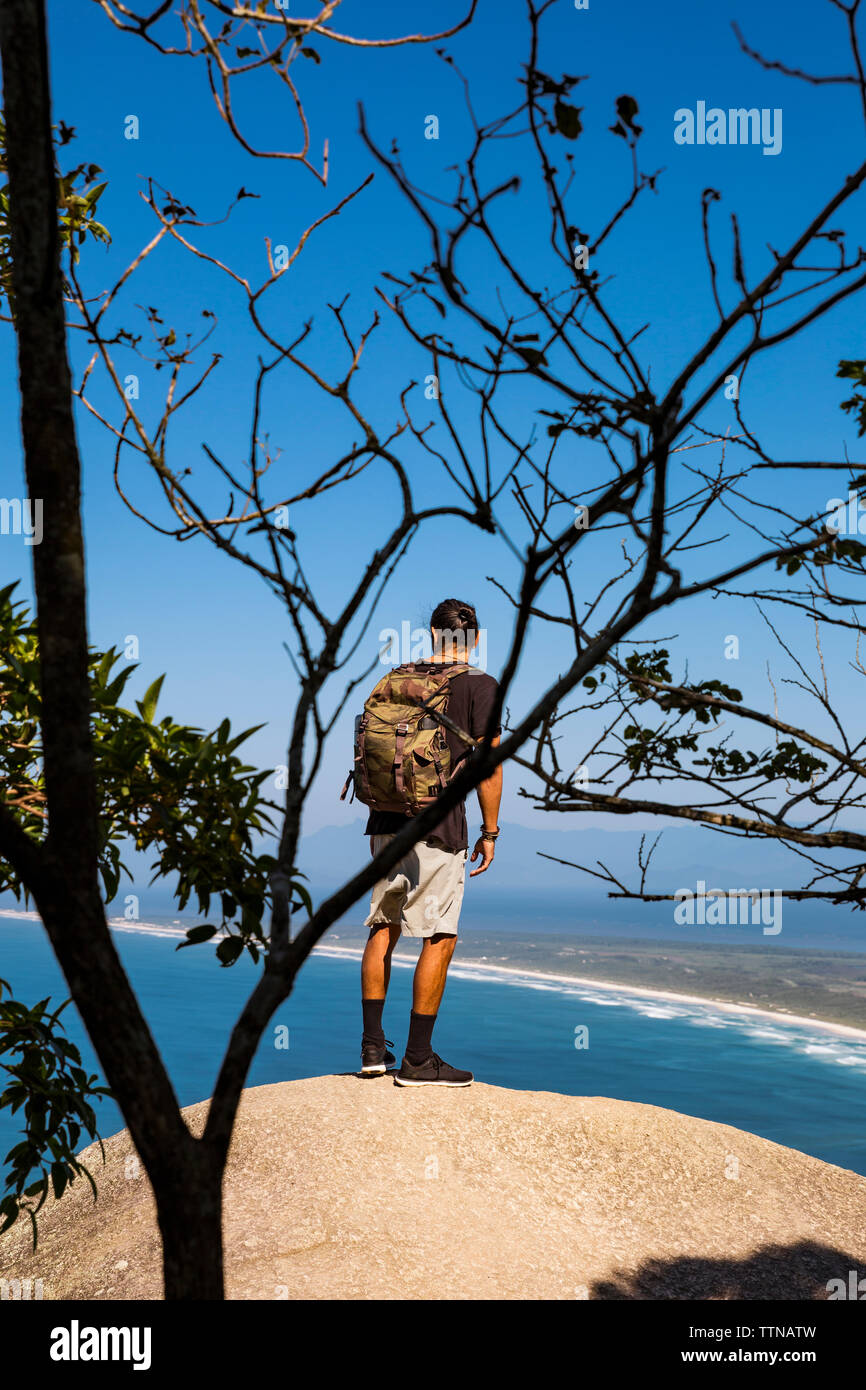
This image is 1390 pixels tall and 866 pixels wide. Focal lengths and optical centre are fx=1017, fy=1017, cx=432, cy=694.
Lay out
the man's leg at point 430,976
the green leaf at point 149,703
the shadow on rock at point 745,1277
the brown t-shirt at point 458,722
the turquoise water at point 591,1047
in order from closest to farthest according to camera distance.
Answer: the green leaf at point 149,703, the shadow on rock at point 745,1277, the brown t-shirt at point 458,722, the man's leg at point 430,976, the turquoise water at point 591,1047

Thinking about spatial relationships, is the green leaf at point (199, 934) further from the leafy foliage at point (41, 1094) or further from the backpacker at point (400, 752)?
the backpacker at point (400, 752)

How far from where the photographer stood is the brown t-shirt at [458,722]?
6938mm

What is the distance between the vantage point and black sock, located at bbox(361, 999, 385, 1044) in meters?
7.55

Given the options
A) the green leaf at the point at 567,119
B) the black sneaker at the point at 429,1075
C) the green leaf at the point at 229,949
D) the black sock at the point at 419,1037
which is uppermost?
the green leaf at the point at 567,119

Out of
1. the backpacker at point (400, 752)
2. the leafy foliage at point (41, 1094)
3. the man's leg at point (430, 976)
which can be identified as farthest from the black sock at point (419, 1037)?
the leafy foliage at point (41, 1094)

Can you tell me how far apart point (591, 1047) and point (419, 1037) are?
892 inches

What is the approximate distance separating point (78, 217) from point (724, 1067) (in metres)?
26.7

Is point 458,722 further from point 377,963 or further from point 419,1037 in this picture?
point 419,1037

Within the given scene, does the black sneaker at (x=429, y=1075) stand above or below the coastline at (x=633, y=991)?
above

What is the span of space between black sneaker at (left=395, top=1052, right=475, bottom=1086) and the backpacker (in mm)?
2165

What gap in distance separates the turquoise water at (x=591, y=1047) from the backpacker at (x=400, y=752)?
9717 millimetres

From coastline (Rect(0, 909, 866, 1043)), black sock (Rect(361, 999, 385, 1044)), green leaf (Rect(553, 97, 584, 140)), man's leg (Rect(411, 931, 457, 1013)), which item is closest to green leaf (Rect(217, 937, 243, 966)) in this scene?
green leaf (Rect(553, 97, 584, 140))

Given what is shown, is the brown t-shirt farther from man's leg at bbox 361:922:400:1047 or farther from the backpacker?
man's leg at bbox 361:922:400:1047
